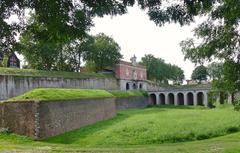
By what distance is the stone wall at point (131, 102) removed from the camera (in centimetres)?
4409

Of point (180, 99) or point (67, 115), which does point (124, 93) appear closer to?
point (180, 99)

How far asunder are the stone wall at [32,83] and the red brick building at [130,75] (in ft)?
24.9

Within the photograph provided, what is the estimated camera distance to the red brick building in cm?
5820

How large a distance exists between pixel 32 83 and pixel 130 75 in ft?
94.9

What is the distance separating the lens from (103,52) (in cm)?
5709

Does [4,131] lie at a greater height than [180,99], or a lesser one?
lesser

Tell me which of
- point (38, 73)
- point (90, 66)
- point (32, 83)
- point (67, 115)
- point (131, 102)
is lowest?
point (131, 102)

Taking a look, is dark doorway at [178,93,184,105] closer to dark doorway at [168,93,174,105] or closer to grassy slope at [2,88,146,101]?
dark doorway at [168,93,174,105]

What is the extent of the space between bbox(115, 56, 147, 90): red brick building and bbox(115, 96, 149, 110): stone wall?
4.41 meters

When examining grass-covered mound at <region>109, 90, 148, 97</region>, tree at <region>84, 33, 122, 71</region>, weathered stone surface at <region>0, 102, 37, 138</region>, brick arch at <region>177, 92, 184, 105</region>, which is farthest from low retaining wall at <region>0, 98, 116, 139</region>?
brick arch at <region>177, 92, 184, 105</region>

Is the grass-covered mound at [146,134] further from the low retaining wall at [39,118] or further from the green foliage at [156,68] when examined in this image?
the green foliage at [156,68]

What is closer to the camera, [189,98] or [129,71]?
[129,71]

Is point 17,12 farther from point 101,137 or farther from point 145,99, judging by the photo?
point 145,99

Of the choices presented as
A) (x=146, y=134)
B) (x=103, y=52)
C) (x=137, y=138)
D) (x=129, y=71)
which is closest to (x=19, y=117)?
(x=137, y=138)
